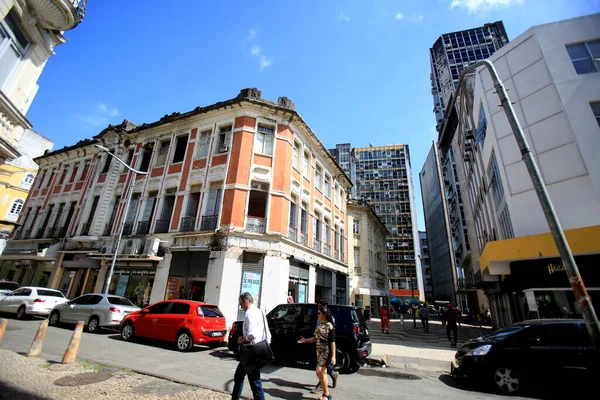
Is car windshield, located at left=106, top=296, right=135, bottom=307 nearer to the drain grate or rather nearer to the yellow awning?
the drain grate

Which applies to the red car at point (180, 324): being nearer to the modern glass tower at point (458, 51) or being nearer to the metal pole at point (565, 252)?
the metal pole at point (565, 252)

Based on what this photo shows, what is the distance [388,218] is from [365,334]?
193 feet

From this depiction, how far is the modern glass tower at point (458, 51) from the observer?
6181 cm

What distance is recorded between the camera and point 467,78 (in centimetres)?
2161

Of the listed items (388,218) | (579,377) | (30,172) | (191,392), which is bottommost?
(191,392)

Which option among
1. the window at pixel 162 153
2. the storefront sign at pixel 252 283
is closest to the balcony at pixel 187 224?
the storefront sign at pixel 252 283

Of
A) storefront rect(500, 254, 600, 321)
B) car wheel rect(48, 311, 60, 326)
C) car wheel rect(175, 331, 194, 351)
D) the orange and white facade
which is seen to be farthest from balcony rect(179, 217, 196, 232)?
storefront rect(500, 254, 600, 321)

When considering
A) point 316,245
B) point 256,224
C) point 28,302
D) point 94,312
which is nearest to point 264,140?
point 256,224

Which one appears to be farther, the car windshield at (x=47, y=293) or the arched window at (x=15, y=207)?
the arched window at (x=15, y=207)

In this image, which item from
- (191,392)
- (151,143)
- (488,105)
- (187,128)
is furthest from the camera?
(151,143)

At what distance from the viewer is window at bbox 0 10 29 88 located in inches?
293

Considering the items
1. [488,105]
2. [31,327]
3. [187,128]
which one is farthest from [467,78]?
[31,327]

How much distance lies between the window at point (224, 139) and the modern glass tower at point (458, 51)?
5774 cm

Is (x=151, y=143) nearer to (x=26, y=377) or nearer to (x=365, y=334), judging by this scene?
(x=26, y=377)
